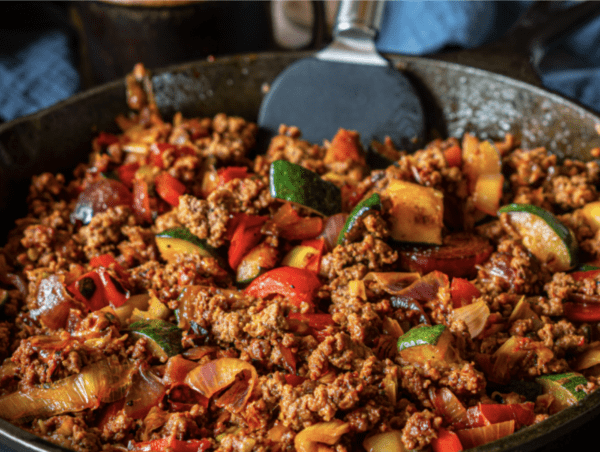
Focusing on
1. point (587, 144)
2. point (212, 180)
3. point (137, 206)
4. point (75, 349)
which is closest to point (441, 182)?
point (587, 144)

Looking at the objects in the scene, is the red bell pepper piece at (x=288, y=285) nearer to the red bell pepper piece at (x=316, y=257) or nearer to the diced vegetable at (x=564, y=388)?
the red bell pepper piece at (x=316, y=257)

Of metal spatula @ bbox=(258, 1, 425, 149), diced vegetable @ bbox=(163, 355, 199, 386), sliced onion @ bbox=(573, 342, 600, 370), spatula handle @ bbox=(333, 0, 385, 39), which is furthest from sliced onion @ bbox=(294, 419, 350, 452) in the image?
spatula handle @ bbox=(333, 0, 385, 39)

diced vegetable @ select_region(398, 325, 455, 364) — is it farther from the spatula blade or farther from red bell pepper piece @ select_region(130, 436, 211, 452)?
the spatula blade

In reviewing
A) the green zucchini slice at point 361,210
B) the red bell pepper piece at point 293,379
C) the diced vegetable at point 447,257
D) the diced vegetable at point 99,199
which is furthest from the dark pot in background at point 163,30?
the red bell pepper piece at point 293,379

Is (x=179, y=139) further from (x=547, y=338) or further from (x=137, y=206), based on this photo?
(x=547, y=338)

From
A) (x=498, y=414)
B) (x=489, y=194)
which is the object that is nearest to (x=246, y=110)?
(x=489, y=194)

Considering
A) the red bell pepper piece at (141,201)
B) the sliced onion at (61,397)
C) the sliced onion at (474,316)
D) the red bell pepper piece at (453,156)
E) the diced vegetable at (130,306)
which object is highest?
the red bell pepper piece at (453,156)
